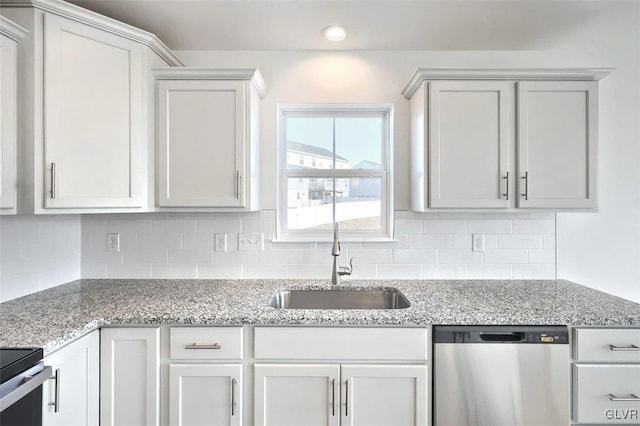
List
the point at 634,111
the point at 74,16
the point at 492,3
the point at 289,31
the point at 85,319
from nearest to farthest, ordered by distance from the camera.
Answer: the point at 85,319 → the point at 74,16 → the point at 492,3 → the point at 289,31 → the point at 634,111

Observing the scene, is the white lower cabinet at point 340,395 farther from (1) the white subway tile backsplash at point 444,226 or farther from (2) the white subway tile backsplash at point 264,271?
(1) the white subway tile backsplash at point 444,226

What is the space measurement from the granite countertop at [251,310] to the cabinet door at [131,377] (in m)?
0.07

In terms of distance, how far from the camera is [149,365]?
4.97 feet

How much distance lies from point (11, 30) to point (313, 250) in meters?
1.82

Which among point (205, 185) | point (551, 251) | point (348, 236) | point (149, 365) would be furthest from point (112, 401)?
point (551, 251)

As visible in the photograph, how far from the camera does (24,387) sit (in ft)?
3.56

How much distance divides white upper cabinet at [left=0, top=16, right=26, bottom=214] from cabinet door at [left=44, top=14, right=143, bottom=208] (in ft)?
0.37

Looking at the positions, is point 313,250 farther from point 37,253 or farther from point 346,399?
point 37,253

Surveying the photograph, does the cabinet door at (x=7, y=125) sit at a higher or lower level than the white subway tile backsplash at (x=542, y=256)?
higher

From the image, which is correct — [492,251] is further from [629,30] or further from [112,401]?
[112,401]

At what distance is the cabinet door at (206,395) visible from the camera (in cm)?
152

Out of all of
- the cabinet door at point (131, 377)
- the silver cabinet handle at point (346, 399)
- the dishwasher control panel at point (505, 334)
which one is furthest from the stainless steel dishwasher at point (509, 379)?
the cabinet door at point (131, 377)

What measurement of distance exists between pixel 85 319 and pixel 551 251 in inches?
104

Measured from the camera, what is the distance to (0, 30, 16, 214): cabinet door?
1448mm
